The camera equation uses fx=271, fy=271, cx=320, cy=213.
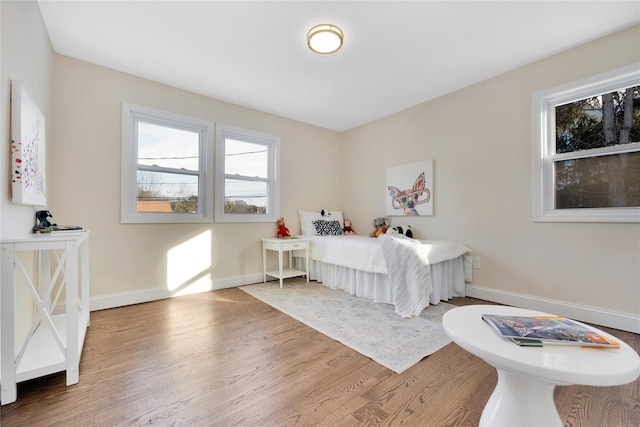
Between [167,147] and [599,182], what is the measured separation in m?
4.20

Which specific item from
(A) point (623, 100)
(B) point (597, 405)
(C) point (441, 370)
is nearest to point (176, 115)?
(C) point (441, 370)

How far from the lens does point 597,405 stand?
130 centimetres

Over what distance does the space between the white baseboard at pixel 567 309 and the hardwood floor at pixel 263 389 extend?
0.38 feet

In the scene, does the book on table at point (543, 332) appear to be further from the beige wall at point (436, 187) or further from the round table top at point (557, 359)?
the beige wall at point (436, 187)

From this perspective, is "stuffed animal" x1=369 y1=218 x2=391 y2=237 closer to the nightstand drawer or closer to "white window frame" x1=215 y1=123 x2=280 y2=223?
the nightstand drawer

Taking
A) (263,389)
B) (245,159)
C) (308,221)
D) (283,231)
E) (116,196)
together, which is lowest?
(263,389)

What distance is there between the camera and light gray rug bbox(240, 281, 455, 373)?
179cm

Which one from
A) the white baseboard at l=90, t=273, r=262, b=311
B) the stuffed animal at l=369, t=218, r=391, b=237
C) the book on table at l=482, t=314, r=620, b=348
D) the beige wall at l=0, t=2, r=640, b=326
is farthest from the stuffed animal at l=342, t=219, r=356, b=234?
the book on table at l=482, t=314, r=620, b=348

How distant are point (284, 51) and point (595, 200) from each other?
2982 millimetres

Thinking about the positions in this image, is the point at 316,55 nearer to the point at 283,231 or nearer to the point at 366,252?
the point at 366,252

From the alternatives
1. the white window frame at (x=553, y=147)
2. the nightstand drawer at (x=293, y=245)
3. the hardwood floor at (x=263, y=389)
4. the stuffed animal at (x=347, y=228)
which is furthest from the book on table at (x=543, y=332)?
the stuffed animal at (x=347, y=228)

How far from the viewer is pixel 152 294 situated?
112 inches

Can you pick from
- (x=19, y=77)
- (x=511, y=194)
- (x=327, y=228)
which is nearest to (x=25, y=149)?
(x=19, y=77)

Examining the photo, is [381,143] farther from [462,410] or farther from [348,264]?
[462,410]
